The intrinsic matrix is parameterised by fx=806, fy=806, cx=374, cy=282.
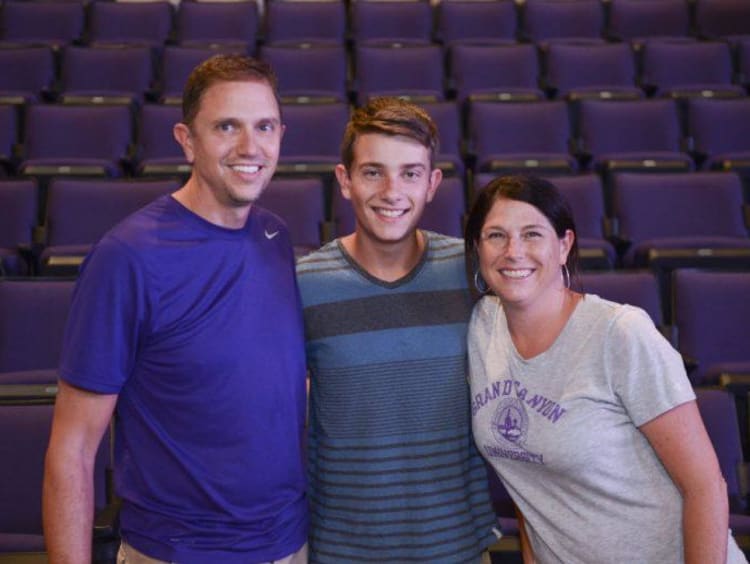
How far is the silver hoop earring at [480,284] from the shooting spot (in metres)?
0.92

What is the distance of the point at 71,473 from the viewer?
737 millimetres

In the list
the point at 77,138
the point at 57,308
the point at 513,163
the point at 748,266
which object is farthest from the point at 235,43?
the point at 748,266

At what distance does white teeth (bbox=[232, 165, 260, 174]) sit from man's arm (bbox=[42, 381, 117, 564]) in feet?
0.82

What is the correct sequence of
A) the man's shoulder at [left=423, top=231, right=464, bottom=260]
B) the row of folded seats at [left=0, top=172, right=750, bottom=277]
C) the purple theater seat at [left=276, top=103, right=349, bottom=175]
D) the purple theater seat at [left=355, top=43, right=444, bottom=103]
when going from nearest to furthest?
the man's shoulder at [left=423, top=231, right=464, bottom=260], the row of folded seats at [left=0, top=172, right=750, bottom=277], the purple theater seat at [left=276, top=103, right=349, bottom=175], the purple theater seat at [left=355, top=43, right=444, bottom=103]

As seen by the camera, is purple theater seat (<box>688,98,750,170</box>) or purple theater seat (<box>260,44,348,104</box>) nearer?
purple theater seat (<box>688,98,750,170</box>)

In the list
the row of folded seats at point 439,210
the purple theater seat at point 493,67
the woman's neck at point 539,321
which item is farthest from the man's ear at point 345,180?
the purple theater seat at point 493,67

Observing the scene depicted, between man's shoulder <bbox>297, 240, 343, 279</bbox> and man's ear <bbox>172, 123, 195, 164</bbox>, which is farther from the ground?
man's ear <bbox>172, 123, 195, 164</bbox>

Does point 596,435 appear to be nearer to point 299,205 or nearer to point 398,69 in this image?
point 299,205

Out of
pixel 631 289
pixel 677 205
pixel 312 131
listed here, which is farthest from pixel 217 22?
pixel 631 289

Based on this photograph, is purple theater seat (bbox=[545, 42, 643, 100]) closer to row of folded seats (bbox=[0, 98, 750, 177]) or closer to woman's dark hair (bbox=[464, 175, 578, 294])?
row of folded seats (bbox=[0, 98, 750, 177])

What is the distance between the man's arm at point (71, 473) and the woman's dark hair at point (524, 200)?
0.43 m

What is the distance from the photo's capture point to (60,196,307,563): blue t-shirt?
74 cm

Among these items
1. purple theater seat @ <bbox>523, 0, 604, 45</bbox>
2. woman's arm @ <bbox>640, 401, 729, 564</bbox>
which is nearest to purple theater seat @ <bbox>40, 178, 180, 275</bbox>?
woman's arm @ <bbox>640, 401, 729, 564</bbox>

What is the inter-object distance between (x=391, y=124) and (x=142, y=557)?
0.51 m
